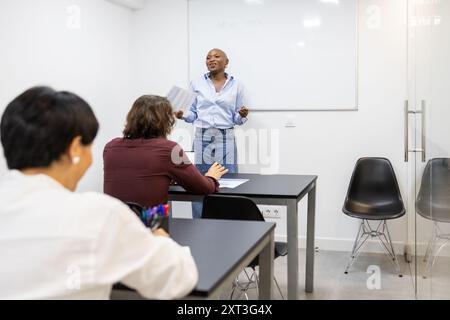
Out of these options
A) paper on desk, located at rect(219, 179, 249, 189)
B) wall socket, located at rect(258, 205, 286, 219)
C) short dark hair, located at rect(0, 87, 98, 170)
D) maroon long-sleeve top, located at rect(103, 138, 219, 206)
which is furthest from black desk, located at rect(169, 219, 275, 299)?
wall socket, located at rect(258, 205, 286, 219)

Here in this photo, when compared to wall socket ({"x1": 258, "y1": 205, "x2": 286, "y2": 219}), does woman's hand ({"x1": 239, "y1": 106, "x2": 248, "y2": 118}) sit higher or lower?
higher

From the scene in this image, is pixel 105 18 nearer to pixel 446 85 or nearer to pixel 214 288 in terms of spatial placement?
pixel 446 85

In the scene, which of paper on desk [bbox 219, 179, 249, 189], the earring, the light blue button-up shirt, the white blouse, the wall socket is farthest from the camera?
the wall socket

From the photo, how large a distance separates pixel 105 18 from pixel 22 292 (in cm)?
372

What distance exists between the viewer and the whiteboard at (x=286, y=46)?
14.1 feet

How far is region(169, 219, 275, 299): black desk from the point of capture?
4.51 ft

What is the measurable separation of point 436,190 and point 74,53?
2.88 m

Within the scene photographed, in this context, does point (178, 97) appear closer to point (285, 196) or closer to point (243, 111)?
point (285, 196)

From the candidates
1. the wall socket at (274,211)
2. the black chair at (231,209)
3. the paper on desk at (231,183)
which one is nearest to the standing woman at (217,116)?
the wall socket at (274,211)

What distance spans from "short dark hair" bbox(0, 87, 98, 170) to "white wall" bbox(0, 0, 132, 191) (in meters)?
2.16

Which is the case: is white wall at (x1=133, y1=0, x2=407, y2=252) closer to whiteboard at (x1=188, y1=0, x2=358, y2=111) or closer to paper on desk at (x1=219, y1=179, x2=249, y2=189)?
whiteboard at (x1=188, y1=0, x2=358, y2=111)

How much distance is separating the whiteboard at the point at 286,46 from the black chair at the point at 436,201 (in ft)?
5.92

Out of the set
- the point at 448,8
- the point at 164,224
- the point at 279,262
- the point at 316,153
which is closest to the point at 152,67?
the point at 316,153

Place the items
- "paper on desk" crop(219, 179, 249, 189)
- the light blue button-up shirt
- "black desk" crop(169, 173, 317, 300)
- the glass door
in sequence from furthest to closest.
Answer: the light blue button-up shirt < "paper on desk" crop(219, 179, 249, 189) < "black desk" crop(169, 173, 317, 300) < the glass door
